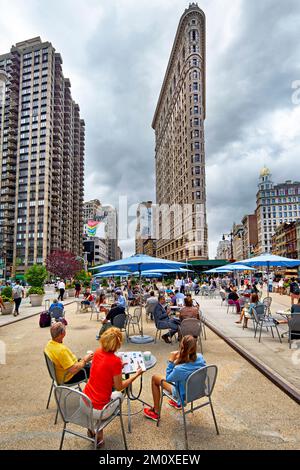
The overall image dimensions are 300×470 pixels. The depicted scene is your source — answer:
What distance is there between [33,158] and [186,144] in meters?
49.5

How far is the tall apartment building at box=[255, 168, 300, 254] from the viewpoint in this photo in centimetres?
11975

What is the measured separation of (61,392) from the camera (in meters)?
3.06

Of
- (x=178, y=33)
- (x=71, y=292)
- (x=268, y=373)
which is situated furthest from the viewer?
(x=178, y=33)

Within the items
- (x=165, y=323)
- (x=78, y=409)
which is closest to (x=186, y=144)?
(x=165, y=323)

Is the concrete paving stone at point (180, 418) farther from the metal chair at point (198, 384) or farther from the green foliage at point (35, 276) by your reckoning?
the green foliage at point (35, 276)

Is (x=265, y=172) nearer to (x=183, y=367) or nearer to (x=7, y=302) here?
(x=7, y=302)

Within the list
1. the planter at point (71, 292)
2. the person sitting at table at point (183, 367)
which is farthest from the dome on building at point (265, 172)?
the person sitting at table at point (183, 367)

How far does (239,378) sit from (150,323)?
23.2 feet

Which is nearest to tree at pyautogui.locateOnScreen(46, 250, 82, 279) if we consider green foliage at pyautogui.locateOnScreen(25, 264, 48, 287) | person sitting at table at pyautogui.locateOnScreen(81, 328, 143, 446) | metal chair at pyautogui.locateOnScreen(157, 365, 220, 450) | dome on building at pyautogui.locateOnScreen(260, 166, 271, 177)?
green foliage at pyautogui.locateOnScreen(25, 264, 48, 287)

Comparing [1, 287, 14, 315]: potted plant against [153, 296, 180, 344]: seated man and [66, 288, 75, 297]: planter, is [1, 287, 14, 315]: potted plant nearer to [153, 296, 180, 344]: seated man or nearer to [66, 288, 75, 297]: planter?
[153, 296, 180, 344]: seated man

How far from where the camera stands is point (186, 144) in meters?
62.6

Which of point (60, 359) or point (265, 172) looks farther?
point (265, 172)

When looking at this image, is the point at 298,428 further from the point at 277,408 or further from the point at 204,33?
the point at 204,33
